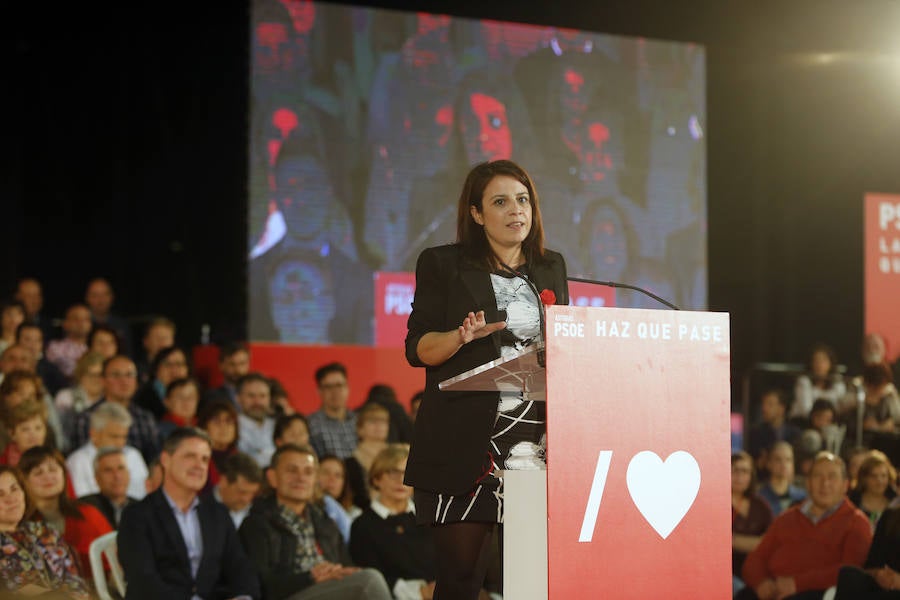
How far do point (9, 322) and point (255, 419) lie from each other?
4.86 ft

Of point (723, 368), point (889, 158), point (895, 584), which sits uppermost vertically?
point (889, 158)

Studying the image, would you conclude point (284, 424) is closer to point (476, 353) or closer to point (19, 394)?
point (19, 394)

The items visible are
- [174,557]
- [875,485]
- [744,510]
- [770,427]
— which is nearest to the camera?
[174,557]

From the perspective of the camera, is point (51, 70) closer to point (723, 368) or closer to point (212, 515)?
point (212, 515)

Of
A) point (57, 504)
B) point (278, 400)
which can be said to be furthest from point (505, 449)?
point (278, 400)

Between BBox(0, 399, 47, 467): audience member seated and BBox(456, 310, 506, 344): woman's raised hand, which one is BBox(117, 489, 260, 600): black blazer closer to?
BBox(0, 399, 47, 467): audience member seated

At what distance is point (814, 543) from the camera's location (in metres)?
4.90

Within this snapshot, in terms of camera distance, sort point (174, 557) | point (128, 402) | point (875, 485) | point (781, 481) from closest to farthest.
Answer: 1. point (174, 557)
2. point (875, 485)
3. point (128, 402)
4. point (781, 481)

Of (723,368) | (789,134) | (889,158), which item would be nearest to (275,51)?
(789,134)

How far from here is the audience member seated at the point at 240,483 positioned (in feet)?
16.0

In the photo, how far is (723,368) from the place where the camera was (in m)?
2.10

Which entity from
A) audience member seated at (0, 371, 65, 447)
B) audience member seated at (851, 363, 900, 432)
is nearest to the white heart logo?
audience member seated at (0, 371, 65, 447)

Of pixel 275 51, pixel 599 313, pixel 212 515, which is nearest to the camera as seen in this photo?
pixel 599 313

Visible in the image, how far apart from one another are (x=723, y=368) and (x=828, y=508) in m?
3.15
